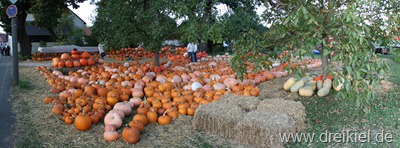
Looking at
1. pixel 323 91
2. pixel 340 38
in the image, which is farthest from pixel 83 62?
pixel 340 38

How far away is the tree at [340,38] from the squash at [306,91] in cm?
167

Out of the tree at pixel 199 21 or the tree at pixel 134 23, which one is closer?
the tree at pixel 199 21

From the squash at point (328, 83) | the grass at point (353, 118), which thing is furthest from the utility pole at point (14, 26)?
the squash at point (328, 83)

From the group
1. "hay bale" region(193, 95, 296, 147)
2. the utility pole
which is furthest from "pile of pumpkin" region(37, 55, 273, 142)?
the utility pole

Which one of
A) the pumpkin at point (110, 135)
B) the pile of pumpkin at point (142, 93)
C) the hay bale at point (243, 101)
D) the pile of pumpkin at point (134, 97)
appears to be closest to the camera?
the pumpkin at point (110, 135)

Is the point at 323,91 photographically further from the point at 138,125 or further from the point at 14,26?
the point at 14,26

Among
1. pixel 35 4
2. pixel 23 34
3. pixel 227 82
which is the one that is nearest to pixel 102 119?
pixel 227 82

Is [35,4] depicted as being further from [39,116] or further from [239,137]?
[239,137]

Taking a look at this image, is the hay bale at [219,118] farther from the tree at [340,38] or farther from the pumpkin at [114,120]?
the pumpkin at [114,120]

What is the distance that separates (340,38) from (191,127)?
255 centimetres

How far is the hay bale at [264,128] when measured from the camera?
3.95 meters

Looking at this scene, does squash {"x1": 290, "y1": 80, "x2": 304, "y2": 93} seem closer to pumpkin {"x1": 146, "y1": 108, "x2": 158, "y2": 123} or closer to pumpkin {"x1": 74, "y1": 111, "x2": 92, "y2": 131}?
pumpkin {"x1": 146, "y1": 108, "x2": 158, "y2": 123}

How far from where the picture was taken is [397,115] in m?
4.92

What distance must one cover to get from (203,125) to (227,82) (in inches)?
98.4
